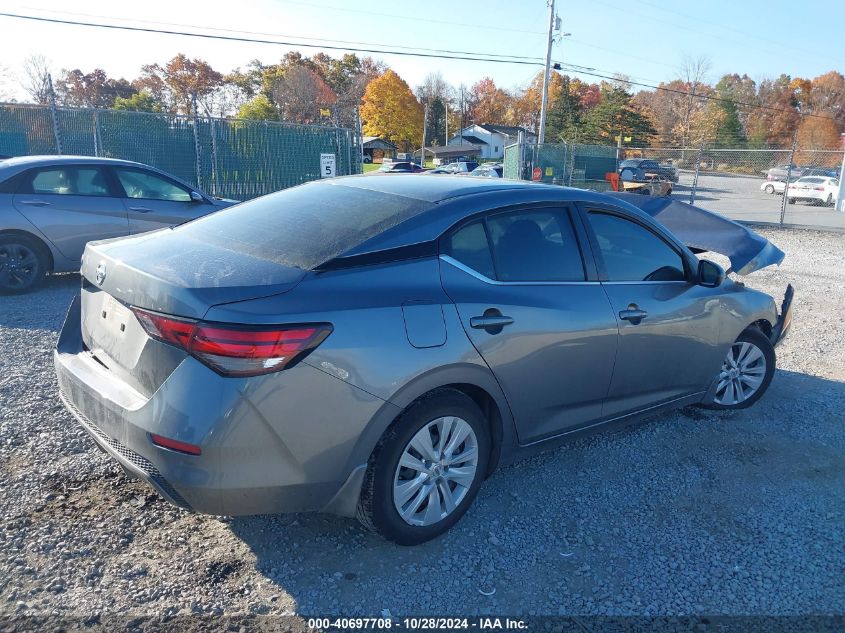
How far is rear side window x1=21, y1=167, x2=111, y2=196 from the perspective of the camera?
7.56 metres

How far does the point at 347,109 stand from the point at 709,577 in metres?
87.8

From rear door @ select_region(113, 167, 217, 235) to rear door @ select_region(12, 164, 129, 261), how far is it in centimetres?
15

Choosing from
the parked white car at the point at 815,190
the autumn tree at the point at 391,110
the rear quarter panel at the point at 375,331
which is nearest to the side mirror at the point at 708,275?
the rear quarter panel at the point at 375,331

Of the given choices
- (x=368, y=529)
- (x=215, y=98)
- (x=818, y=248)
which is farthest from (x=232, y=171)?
(x=215, y=98)

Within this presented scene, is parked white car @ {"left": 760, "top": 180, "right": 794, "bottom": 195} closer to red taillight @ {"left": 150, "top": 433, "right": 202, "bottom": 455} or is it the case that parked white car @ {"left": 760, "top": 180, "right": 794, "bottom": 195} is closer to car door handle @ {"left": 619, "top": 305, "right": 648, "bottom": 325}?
car door handle @ {"left": 619, "top": 305, "right": 648, "bottom": 325}

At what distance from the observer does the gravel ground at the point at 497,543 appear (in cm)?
274

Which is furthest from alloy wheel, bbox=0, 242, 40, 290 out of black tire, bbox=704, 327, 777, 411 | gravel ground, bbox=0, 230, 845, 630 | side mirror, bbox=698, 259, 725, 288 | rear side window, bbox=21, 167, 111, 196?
black tire, bbox=704, 327, 777, 411

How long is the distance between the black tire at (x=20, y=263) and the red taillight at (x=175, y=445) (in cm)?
620

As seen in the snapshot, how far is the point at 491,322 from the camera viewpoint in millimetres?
3084

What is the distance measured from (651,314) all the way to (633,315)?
0.64 feet

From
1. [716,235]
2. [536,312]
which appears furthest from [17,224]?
[716,235]

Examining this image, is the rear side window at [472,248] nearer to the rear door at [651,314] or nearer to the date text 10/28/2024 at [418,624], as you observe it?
the rear door at [651,314]

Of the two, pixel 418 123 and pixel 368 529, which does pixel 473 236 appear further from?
pixel 418 123

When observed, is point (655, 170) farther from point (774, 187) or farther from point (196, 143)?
point (196, 143)
